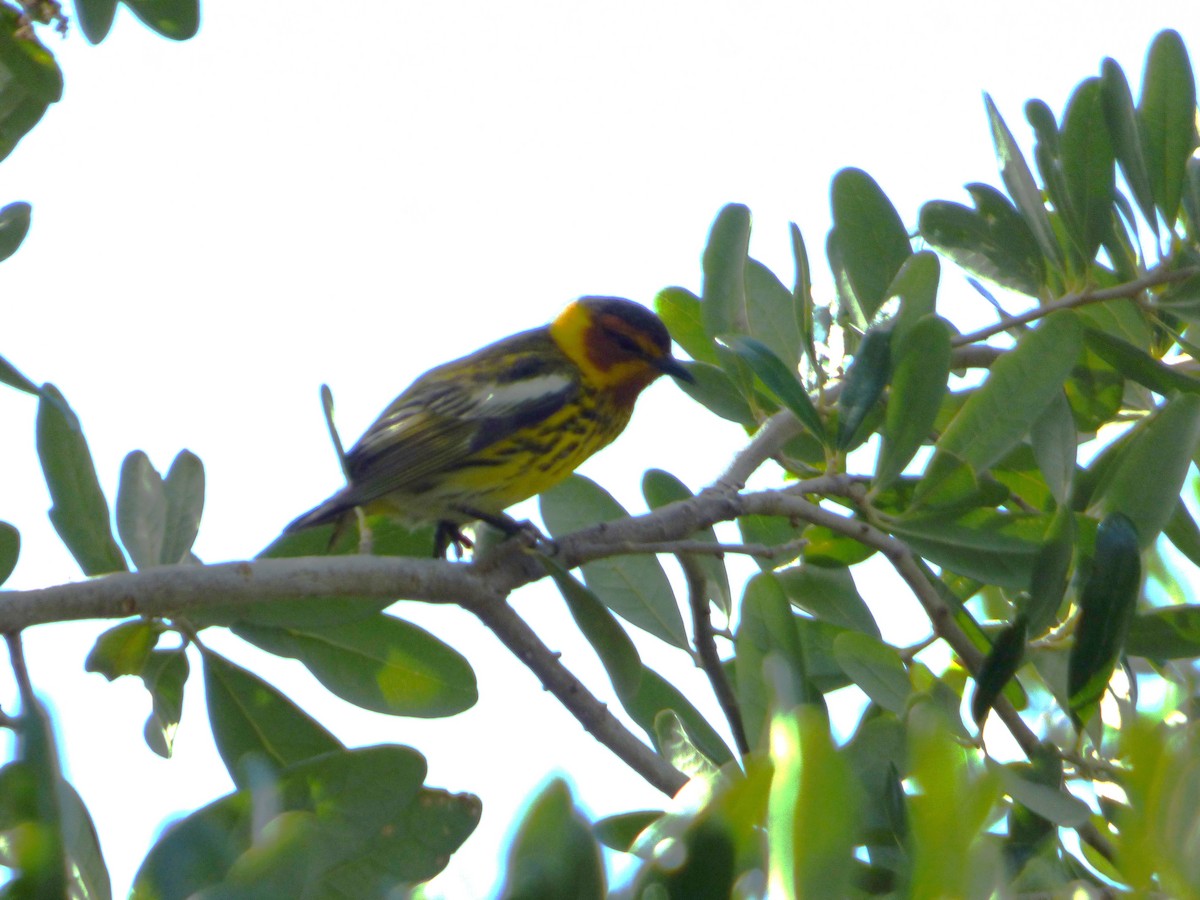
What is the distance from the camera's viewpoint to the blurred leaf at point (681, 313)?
401 centimetres

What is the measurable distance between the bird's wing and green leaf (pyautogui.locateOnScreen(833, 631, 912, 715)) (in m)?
2.29

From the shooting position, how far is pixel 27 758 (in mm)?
1160

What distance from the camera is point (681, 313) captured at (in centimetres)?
402

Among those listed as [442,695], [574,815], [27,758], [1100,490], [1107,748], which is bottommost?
[1107,748]

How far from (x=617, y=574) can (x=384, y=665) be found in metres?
0.65

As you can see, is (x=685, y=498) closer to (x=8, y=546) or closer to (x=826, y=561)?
(x=826, y=561)

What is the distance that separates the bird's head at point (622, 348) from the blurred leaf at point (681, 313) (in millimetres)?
1392

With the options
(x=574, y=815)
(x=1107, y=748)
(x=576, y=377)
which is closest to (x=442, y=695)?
(x=1107, y=748)

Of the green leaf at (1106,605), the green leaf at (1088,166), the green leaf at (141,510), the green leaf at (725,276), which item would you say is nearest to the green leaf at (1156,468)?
the green leaf at (1106,605)

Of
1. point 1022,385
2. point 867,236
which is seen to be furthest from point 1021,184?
→ point 1022,385

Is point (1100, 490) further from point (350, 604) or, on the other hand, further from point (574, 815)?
point (574, 815)

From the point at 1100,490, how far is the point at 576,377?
→ 9.26 ft

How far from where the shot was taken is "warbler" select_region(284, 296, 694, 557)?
4910 millimetres

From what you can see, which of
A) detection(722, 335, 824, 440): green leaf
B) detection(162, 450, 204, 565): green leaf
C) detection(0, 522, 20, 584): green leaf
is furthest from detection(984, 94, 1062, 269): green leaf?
detection(0, 522, 20, 584): green leaf
